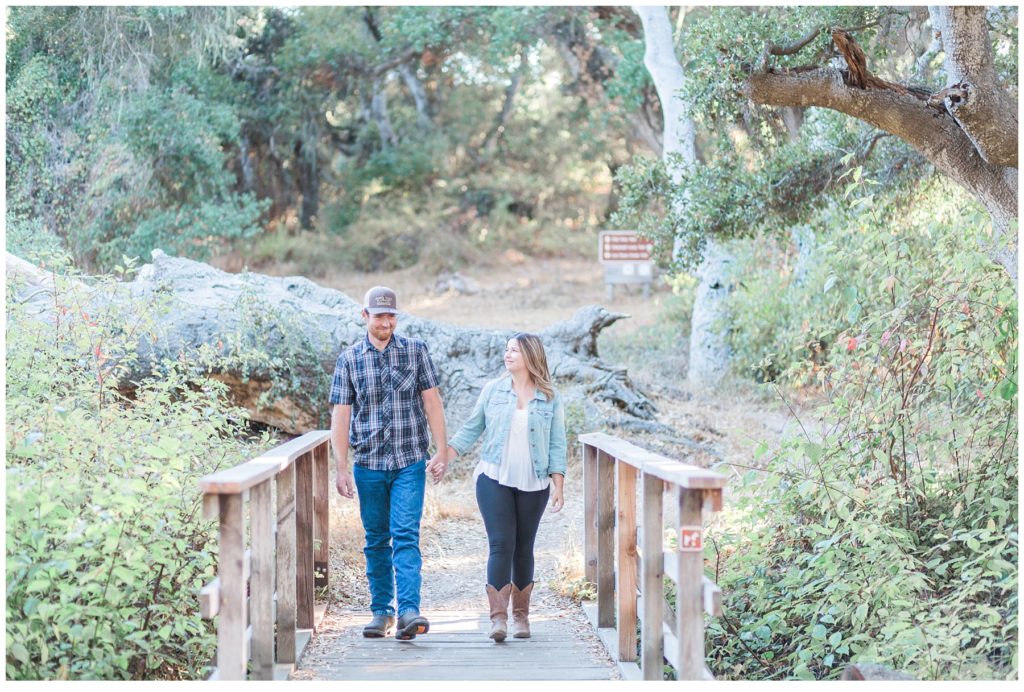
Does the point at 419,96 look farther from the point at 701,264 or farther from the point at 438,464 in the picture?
the point at 438,464

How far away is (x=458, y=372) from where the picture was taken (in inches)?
418

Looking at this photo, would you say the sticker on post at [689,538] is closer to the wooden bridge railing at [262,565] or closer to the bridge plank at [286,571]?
the wooden bridge railing at [262,565]

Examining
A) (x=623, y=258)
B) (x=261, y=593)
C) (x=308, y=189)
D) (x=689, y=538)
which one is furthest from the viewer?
(x=308, y=189)

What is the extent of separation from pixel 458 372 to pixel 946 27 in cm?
611

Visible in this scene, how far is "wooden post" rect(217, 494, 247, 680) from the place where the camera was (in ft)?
11.9

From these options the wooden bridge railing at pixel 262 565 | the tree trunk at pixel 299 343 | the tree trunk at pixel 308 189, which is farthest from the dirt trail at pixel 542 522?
the tree trunk at pixel 308 189

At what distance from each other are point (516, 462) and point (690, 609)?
1.50m

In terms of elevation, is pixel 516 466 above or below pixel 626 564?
above

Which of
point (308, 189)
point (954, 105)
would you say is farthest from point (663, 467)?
point (308, 189)

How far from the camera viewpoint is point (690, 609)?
3701mm

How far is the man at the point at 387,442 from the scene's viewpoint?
507 cm

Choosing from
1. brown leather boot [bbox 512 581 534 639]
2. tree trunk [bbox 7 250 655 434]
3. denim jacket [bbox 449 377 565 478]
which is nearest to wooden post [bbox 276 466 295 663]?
denim jacket [bbox 449 377 565 478]

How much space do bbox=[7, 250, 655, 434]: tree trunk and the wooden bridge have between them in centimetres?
373

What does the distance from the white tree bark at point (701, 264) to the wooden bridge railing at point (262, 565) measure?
31.2ft
